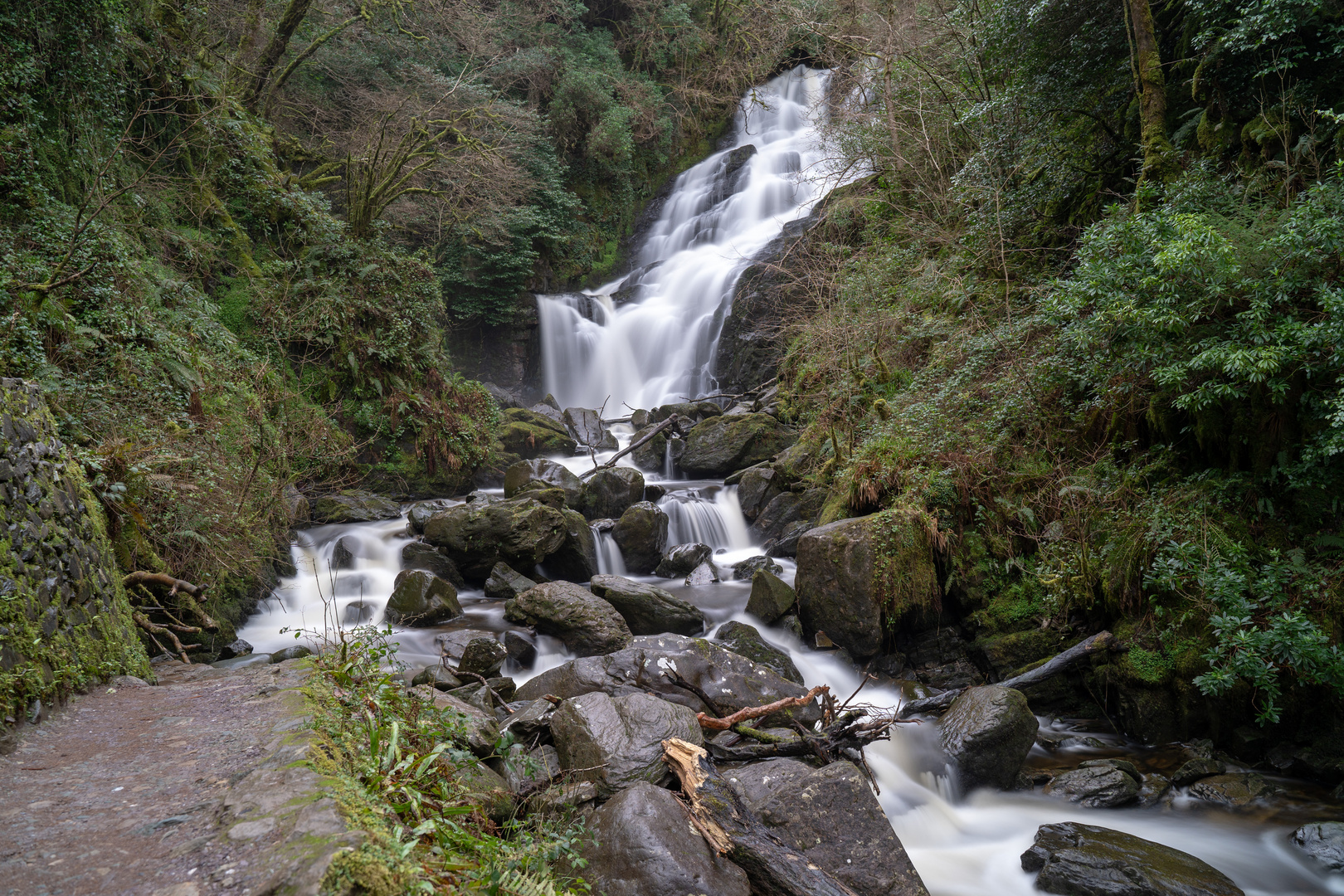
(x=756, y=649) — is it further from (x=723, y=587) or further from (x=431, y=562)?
(x=431, y=562)

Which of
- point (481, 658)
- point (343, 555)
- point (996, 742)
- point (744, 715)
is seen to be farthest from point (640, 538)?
point (996, 742)

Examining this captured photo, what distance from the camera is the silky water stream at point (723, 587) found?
15.6 ft

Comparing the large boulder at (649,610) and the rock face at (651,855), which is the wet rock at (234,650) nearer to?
the large boulder at (649,610)

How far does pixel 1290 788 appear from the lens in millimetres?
4961

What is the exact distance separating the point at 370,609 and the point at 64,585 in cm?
497

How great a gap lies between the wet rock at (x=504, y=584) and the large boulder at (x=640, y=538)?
1.75m

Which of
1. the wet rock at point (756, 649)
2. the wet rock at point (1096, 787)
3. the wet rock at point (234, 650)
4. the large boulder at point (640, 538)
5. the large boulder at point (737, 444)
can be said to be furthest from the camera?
the large boulder at point (737, 444)

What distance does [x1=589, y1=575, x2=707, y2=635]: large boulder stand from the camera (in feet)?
26.3

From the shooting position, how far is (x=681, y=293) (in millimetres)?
19922

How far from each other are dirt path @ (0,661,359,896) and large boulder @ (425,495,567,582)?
5.91m

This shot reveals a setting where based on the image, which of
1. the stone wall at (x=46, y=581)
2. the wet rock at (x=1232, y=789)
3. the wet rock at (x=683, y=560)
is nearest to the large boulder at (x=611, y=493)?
the wet rock at (x=683, y=560)

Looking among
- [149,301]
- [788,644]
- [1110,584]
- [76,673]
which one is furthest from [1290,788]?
[149,301]

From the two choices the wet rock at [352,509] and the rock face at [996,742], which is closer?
the rock face at [996,742]

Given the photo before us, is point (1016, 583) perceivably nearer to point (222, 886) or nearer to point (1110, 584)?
point (1110, 584)
